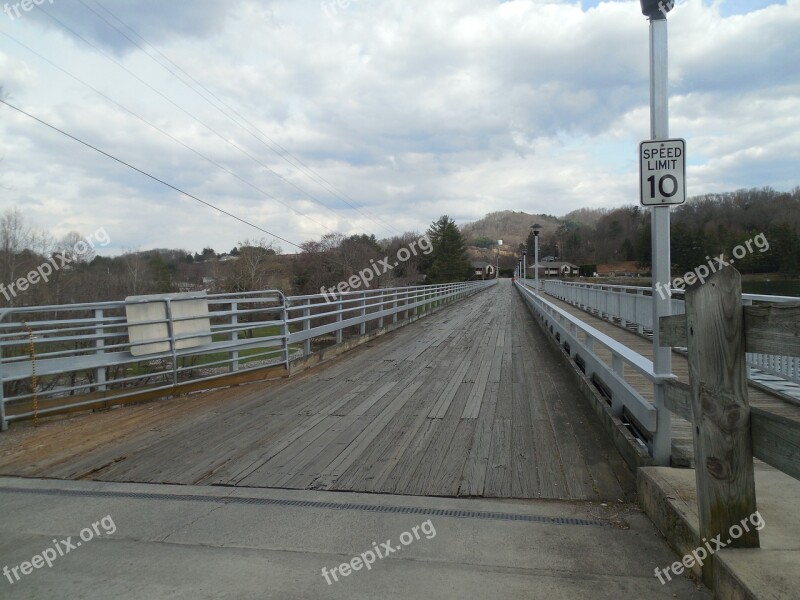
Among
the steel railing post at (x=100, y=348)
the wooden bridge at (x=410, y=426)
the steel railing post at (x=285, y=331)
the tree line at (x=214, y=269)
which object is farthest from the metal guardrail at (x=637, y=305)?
the tree line at (x=214, y=269)

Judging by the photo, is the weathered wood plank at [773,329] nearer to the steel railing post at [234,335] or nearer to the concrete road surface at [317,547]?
the concrete road surface at [317,547]

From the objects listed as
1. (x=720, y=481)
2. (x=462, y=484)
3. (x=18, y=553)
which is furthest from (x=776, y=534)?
(x=18, y=553)

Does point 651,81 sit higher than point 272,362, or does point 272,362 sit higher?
point 651,81

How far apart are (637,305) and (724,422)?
36.4 feet

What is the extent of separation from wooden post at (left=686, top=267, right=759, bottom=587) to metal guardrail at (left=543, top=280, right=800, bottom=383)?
0.90 feet

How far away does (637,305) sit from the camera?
12.7m

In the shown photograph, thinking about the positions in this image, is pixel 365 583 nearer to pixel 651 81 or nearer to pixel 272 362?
pixel 651 81

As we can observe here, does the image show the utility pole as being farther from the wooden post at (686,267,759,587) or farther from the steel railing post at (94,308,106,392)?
the steel railing post at (94,308,106,392)

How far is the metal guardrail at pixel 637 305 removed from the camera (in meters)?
5.68

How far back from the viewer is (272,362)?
891 cm

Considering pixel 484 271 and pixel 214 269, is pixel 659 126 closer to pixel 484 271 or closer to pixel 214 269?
pixel 214 269

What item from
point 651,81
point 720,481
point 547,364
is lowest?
point 547,364

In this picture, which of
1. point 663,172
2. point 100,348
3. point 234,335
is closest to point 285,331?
point 234,335

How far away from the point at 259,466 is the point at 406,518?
5.35 feet
